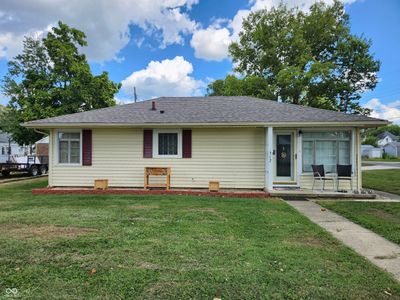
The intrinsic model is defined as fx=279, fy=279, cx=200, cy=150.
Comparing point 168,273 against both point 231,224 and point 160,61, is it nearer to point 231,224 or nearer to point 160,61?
point 231,224

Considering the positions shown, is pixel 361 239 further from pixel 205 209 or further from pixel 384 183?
pixel 384 183

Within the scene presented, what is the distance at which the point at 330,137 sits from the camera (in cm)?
987

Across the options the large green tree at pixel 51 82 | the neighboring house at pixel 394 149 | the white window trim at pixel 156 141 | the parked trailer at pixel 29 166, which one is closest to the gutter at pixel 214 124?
the white window trim at pixel 156 141

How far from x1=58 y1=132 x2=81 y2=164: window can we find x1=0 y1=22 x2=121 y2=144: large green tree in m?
10.6

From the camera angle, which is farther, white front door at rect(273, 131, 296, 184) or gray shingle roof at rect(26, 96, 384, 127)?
white front door at rect(273, 131, 296, 184)

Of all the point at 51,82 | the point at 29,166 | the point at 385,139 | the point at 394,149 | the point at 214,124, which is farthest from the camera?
the point at 385,139

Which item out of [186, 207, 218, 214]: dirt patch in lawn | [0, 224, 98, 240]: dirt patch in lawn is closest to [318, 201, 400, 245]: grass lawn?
[186, 207, 218, 214]: dirt patch in lawn

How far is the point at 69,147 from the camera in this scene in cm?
1047

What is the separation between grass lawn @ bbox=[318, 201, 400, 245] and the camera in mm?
5341

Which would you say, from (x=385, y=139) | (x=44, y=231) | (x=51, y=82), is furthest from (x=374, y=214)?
(x=385, y=139)

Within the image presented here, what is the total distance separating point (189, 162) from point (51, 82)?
16.0m

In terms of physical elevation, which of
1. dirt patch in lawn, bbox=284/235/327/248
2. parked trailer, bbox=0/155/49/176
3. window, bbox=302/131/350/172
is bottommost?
dirt patch in lawn, bbox=284/235/327/248

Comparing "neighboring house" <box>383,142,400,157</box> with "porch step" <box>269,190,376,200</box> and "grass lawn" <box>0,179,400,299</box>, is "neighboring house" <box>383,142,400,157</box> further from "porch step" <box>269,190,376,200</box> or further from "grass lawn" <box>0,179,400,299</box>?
"grass lawn" <box>0,179,400,299</box>

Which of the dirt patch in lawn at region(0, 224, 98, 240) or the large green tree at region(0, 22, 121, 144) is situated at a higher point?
the large green tree at region(0, 22, 121, 144)
